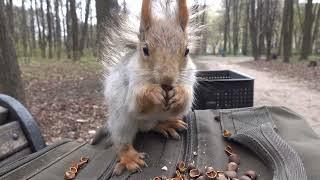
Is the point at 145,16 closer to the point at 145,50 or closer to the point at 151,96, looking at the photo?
the point at 145,50

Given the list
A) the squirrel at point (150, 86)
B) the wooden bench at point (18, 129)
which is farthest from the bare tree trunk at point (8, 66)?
the squirrel at point (150, 86)

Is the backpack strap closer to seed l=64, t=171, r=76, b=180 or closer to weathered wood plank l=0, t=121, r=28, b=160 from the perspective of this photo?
seed l=64, t=171, r=76, b=180

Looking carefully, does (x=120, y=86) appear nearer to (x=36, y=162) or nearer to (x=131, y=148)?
(x=131, y=148)

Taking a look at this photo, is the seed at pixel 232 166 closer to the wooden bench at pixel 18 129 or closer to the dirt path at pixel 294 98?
the wooden bench at pixel 18 129

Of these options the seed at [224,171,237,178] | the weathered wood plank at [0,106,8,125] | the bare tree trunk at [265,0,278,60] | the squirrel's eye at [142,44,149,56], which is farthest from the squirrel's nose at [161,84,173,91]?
the bare tree trunk at [265,0,278,60]

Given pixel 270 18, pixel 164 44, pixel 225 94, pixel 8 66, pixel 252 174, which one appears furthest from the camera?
pixel 270 18

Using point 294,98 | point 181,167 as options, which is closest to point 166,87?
point 181,167
